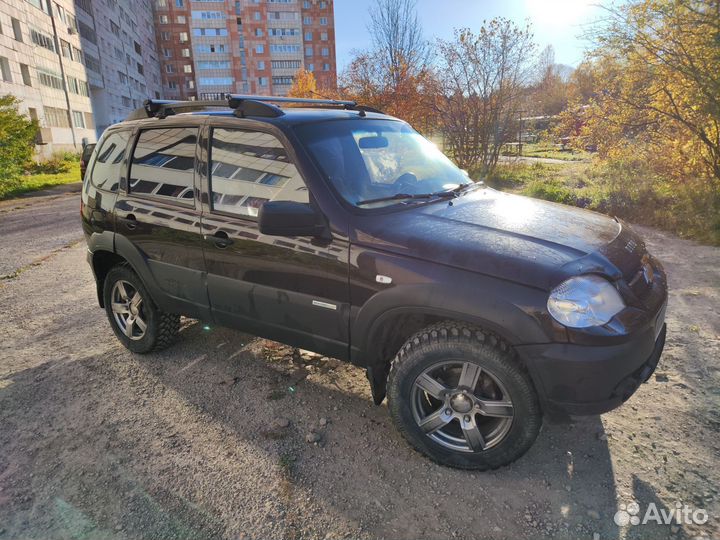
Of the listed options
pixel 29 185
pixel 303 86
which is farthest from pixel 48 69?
pixel 29 185

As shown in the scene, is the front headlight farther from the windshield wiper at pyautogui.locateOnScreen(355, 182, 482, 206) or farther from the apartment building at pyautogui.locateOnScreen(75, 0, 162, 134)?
the apartment building at pyautogui.locateOnScreen(75, 0, 162, 134)

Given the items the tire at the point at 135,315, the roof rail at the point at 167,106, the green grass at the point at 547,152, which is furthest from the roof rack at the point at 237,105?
the green grass at the point at 547,152

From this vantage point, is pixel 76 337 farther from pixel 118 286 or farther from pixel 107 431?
pixel 107 431

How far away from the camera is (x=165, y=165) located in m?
3.35

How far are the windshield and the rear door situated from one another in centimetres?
100

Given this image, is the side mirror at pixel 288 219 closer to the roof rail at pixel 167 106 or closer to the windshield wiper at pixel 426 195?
the windshield wiper at pixel 426 195

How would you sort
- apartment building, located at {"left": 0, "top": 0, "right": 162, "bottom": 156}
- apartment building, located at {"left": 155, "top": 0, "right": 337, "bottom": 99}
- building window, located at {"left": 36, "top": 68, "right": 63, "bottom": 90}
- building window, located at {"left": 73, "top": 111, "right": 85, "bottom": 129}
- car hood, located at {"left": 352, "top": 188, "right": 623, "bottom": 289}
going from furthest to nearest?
1. apartment building, located at {"left": 155, "top": 0, "right": 337, "bottom": 99}
2. building window, located at {"left": 73, "top": 111, "right": 85, "bottom": 129}
3. building window, located at {"left": 36, "top": 68, "right": 63, "bottom": 90}
4. apartment building, located at {"left": 0, "top": 0, "right": 162, "bottom": 156}
5. car hood, located at {"left": 352, "top": 188, "right": 623, "bottom": 289}

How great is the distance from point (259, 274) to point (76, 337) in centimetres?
267

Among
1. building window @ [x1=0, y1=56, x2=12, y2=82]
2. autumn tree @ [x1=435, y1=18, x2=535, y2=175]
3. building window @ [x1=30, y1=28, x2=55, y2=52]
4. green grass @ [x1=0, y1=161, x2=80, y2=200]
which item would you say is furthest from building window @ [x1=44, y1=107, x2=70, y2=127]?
autumn tree @ [x1=435, y1=18, x2=535, y2=175]

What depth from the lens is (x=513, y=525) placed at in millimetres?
2121

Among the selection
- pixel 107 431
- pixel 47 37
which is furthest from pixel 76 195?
pixel 47 37

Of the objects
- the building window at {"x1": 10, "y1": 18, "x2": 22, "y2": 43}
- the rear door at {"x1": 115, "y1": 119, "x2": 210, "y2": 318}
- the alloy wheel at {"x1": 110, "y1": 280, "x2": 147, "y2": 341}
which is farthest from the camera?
the building window at {"x1": 10, "y1": 18, "x2": 22, "y2": 43}

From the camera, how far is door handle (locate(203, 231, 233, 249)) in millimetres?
2961

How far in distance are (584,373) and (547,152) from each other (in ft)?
78.9
